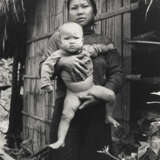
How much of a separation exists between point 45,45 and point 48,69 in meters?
3.31

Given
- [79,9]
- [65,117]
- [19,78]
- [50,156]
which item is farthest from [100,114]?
[19,78]

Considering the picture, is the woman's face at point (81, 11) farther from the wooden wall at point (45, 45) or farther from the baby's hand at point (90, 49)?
the wooden wall at point (45, 45)

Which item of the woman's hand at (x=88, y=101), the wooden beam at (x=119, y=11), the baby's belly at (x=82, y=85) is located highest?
the wooden beam at (x=119, y=11)

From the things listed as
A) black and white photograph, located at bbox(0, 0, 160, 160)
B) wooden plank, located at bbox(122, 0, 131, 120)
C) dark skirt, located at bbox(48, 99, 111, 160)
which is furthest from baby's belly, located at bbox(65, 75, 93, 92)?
wooden plank, located at bbox(122, 0, 131, 120)

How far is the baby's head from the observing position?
3.21 m

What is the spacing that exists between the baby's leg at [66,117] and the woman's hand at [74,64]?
0.18 metres

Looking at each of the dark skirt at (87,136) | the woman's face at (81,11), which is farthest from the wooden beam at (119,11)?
the dark skirt at (87,136)

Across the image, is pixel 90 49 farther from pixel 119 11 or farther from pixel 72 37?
pixel 119 11

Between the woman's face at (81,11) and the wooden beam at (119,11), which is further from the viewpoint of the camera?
the wooden beam at (119,11)

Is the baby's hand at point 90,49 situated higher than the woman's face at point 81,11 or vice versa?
the woman's face at point 81,11

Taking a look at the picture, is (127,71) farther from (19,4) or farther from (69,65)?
(19,4)

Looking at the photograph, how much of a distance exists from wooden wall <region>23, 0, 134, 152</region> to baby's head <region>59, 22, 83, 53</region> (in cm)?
91

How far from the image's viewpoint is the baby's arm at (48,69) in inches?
129

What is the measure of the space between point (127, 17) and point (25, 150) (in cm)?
359
